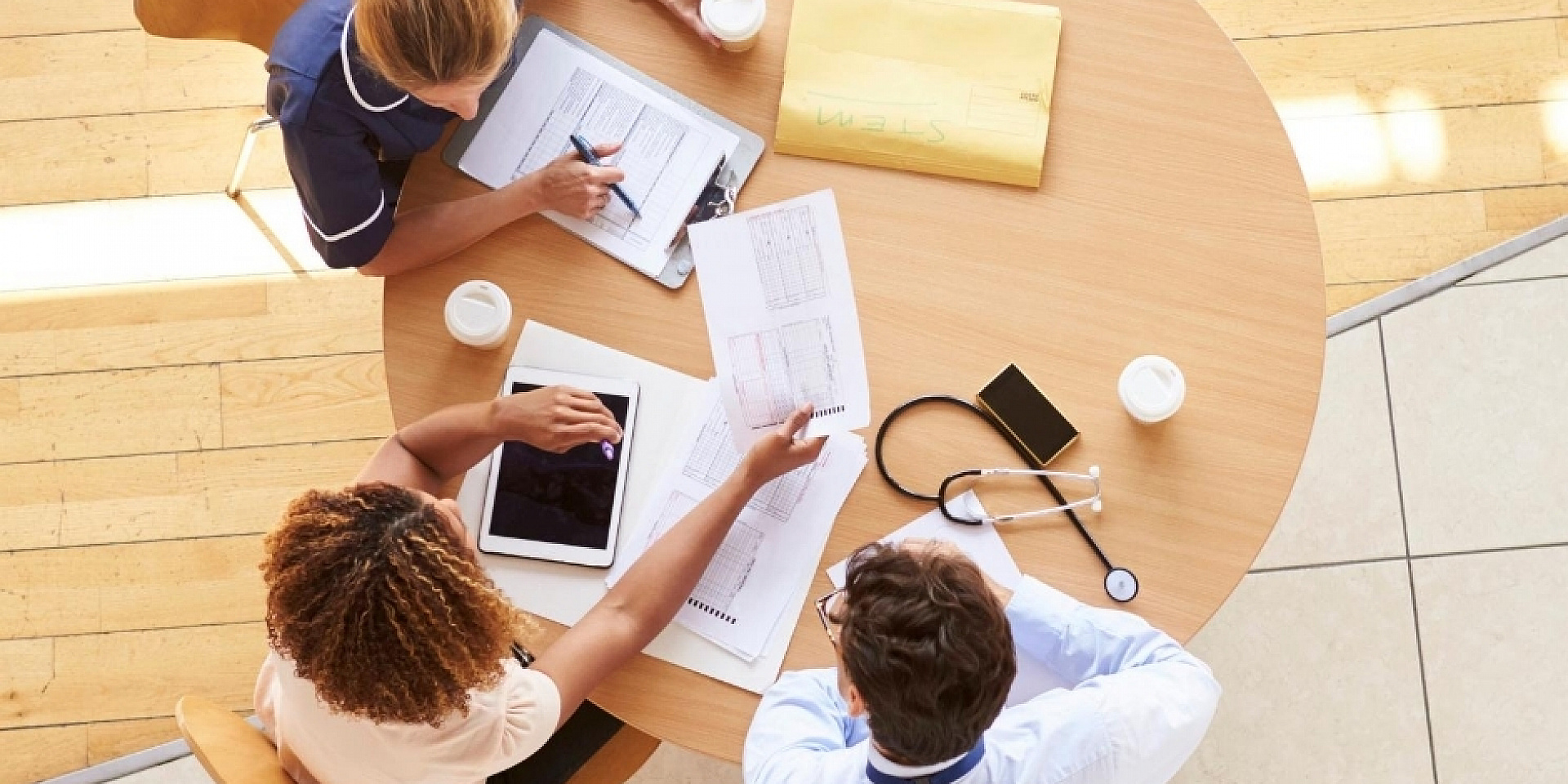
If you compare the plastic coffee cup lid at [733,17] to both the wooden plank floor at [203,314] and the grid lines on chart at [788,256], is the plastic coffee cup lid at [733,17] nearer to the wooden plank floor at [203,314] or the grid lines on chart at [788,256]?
the grid lines on chart at [788,256]

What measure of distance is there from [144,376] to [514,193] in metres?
1.17

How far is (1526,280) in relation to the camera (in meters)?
2.26

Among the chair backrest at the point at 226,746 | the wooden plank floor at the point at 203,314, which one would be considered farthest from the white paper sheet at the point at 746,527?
the wooden plank floor at the point at 203,314

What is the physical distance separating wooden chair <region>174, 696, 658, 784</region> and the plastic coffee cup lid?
2.89 ft

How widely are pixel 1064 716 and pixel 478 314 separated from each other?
0.82m

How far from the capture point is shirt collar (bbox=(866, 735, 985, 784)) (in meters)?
1.26

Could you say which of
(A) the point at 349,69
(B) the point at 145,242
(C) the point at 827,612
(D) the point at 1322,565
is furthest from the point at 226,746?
(D) the point at 1322,565

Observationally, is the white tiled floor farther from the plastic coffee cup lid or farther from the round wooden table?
the plastic coffee cup lid

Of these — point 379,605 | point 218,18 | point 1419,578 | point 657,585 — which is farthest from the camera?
point 1419,578

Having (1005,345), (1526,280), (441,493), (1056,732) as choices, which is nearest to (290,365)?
(441,493)

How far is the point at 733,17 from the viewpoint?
5.06 ft

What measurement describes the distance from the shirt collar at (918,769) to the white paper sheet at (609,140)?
0.64 metres

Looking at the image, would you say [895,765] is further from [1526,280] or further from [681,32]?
[1526,280]

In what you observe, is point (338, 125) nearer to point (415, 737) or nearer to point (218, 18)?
point (218, 18)
